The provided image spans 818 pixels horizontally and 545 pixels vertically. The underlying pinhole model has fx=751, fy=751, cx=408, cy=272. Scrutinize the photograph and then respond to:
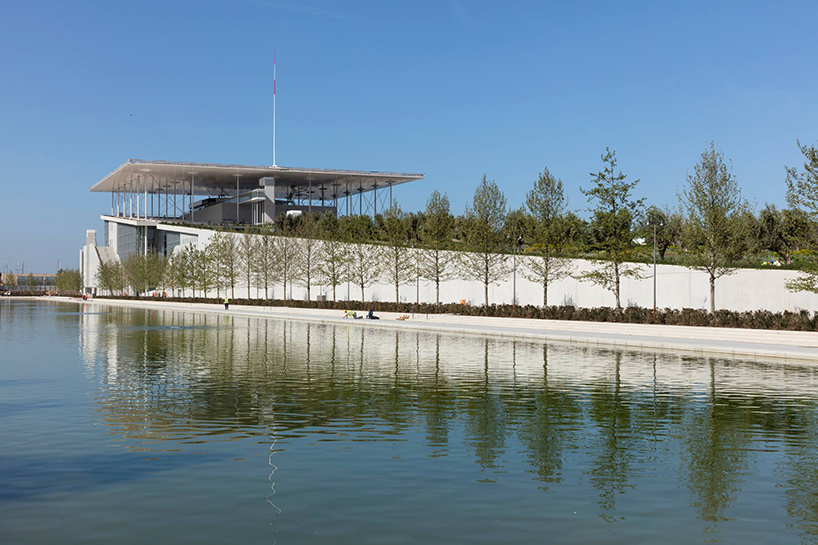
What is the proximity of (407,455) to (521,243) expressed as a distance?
176ft

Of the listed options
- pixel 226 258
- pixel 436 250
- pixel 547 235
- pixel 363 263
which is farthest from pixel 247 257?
pixel 547 235

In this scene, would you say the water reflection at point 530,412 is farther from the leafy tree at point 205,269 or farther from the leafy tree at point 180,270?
the leafy tree at point 180,270

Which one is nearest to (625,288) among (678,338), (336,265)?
(678,338)

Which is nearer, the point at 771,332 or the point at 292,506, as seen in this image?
the point at 292,506

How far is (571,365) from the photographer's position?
71.9ft

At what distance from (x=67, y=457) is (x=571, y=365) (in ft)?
49.6

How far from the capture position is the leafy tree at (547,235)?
47.5 metres

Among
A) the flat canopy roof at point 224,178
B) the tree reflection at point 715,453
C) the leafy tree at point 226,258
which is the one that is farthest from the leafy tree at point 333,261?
the tree reflection at point 715,453

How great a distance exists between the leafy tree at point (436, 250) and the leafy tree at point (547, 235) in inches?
297

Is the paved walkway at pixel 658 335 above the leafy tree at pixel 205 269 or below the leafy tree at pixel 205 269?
below

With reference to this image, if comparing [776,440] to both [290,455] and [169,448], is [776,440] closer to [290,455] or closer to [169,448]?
[290,455]

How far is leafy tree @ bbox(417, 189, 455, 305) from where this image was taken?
55.8 m

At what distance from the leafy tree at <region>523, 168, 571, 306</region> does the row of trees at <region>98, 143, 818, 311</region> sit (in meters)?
0.07

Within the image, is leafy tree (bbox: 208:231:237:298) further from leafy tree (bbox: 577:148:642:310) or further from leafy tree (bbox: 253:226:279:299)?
leafy tree (bbox: 577:148:642:310)
